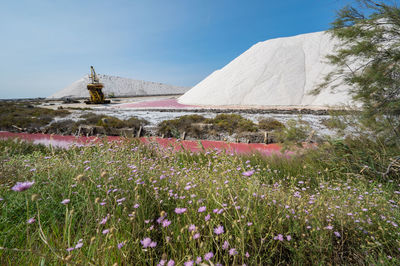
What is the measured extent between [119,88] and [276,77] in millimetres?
81224

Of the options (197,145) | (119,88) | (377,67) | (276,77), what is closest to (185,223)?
(197,145)

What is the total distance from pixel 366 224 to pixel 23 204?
375 centimetres

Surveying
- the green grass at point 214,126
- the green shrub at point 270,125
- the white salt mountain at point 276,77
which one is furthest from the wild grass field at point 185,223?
the white salt mountain at point 276,77

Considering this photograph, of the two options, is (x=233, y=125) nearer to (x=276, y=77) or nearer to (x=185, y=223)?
(x=185, y=223)

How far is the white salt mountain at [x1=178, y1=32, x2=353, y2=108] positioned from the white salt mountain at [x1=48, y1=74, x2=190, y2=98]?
200 feet

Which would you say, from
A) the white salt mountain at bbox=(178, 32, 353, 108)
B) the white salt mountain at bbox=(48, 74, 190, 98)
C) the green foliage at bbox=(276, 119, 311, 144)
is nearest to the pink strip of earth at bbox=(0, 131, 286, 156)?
the green foliage at bbox=(276, 119, 311, 144)

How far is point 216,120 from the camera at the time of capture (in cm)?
1262

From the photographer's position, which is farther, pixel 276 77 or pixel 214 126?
pixel 276 77

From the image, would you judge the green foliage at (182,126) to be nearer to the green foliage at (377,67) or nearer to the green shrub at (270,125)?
the green shrub at (270,125)

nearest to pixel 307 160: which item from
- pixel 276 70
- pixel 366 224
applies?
pixel 366 224

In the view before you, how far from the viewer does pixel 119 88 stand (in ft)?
293

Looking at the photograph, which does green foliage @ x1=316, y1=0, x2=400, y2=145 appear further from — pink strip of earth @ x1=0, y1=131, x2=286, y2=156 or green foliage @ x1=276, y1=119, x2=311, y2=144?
pink strip of earth @ x1=0, y1=131, x2=286, y2=156

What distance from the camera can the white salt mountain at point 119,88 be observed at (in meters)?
81.2

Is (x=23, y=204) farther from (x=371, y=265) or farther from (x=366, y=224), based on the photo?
(x=366, y=224)
